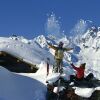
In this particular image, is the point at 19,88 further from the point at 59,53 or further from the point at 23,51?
the point at 23,51

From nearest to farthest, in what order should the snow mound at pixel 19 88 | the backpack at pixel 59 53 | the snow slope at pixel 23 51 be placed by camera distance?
the snow mound at pixel 19 88
the backpack at pixel 59 53
the snow slope at pixel 23 51

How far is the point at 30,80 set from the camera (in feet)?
78.2

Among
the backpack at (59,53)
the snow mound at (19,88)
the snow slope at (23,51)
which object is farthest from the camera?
the snow slope at (23,51)

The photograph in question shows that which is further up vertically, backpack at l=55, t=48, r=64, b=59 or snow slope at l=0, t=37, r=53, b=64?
snow slope at l=0, t=37, r=53, b=64

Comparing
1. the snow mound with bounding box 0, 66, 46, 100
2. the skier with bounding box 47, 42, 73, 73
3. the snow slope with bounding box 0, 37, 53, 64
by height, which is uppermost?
the snow slope with bounding box 0, 37, 53, 64

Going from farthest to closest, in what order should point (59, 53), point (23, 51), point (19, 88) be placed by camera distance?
point (23, 51) < point (59, 53) < point (19, 88)

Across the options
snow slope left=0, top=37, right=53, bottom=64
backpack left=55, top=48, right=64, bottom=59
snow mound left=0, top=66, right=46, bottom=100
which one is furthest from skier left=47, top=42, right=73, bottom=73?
snow slope left=0, top=37, right=53, bottom=64

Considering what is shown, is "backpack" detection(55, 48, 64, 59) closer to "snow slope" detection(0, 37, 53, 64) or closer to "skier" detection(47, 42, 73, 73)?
"skier" detection(47, 42, 73, 73)

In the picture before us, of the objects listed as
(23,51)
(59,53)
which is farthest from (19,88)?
(23,51)

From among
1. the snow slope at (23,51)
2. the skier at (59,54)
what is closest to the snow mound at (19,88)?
the skier at (59,54)

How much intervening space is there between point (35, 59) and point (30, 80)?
10.0 m

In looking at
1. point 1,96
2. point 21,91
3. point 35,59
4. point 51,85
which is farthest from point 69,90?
point 35,59

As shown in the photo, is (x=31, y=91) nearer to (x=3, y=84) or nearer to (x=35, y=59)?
(x=3, y=84)

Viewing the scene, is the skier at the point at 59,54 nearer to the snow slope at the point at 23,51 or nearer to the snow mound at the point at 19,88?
the snow mound at the point at 19,88
